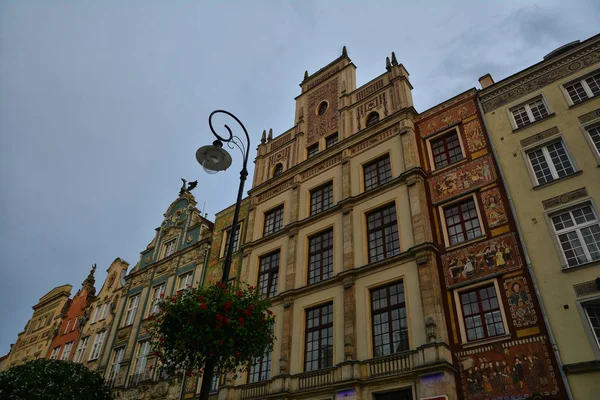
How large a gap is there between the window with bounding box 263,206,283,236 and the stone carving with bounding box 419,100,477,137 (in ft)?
29.7

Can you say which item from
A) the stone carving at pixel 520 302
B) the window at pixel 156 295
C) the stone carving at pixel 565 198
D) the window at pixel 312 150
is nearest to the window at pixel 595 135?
the stone carving at pixel 565 198

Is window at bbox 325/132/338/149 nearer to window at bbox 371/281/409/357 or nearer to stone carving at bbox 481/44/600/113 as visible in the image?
stone carving at bbox 481/44/600/113

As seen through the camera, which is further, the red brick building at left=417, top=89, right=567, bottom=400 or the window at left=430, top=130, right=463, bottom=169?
the window at left=430, top=130, right=463, bottom=169

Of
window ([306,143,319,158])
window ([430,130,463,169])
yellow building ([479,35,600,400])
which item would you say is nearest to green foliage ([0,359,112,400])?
window ([306,143,319,158])

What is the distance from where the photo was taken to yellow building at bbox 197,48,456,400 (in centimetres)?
1666

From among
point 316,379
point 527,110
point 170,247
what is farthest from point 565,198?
point 170,247

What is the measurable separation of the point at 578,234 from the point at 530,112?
19.2 feet

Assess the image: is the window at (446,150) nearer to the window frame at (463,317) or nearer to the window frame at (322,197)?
the window frame at (322,197)

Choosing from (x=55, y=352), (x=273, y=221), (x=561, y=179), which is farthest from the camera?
(x=55, y=352)

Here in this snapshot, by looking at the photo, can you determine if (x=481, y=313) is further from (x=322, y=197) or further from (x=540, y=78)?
(x=322, y=197)

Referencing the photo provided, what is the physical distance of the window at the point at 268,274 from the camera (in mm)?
23625

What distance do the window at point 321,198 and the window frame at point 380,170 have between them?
2.12 metres

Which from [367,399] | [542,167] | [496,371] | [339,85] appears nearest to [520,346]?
[496,371]

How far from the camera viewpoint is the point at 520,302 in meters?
14.8
